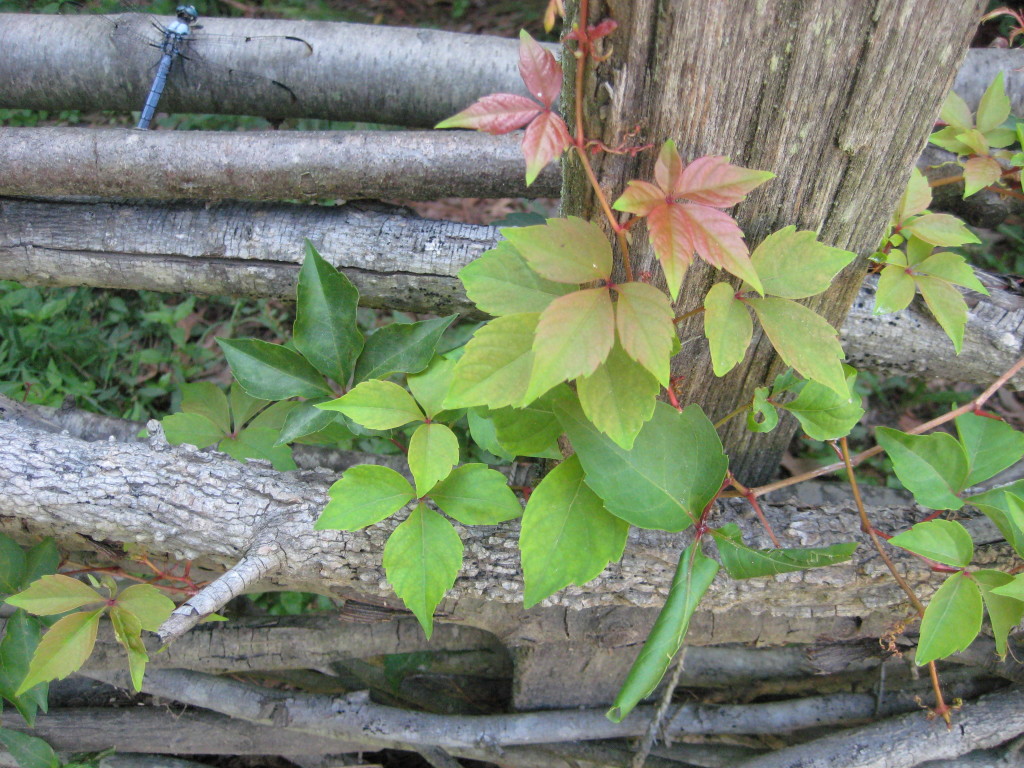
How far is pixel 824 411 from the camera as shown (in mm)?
1212

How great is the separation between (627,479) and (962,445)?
65 cm

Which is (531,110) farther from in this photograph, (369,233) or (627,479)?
(369,233)

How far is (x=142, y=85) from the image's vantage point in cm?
228

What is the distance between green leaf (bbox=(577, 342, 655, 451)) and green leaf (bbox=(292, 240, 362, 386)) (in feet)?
2.08

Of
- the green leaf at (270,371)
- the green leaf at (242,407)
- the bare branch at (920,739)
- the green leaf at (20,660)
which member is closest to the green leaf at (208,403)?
the green leaf at (242,407)

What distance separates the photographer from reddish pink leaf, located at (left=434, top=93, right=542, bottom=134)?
2.88ft

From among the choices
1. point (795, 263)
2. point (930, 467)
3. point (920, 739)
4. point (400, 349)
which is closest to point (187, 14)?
point (400, 349)

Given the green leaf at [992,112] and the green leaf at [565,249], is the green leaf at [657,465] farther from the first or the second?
the green leaf at [992,112]

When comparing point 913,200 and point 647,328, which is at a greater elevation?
point 913,200

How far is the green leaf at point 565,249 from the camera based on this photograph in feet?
3.02

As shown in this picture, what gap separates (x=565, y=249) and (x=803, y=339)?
0.37m

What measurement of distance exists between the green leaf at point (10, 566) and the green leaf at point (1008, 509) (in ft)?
6.26

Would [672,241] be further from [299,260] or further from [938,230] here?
[299,260]

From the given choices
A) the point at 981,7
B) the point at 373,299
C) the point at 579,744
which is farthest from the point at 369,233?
the point at 579,744
